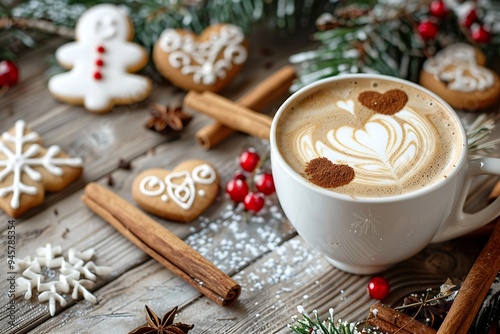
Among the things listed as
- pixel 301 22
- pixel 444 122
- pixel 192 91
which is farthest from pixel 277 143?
pixel 301 22

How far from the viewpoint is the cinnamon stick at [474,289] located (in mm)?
1090

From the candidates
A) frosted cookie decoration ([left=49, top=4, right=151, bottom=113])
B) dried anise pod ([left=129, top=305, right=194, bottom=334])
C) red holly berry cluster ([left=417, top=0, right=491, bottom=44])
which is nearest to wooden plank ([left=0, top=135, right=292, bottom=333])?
dried anise pod ([left=129, top=305, right=194, bottom=334])

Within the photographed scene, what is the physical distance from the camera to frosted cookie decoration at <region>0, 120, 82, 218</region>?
139 centimetres

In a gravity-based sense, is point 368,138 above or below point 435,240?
above

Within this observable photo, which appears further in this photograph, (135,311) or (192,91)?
(192,91)

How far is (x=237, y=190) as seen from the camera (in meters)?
1.41

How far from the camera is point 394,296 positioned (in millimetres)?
1238

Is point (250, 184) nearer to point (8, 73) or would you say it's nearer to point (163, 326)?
point (163, 326)

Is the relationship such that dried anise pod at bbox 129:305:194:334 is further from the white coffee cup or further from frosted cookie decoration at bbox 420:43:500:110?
frosted cookie decoration at bbox 420:43:500:110

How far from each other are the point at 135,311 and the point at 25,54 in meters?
0.92

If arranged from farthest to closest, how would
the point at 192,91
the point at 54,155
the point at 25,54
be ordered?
the point at 25,54 → the point at 192,91 → the point at 54,155

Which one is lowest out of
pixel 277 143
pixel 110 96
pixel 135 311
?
pixel 135 311

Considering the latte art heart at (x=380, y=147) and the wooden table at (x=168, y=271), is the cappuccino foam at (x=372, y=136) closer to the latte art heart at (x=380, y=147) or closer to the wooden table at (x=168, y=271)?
the latte art heart at (x=380, y=147)

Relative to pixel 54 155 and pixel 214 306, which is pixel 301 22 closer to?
pixel 54 155
